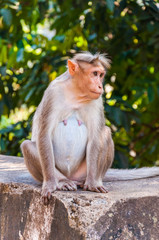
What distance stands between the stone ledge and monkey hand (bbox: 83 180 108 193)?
0.38 feet

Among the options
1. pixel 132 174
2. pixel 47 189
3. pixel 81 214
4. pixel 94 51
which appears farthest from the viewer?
pixel 94 51

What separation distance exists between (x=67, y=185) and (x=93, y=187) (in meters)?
0.27

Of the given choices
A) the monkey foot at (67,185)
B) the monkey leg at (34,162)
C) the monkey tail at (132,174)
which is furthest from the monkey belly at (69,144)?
the monkey tail at (132,174)

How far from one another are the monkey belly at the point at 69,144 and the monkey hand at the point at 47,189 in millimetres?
484

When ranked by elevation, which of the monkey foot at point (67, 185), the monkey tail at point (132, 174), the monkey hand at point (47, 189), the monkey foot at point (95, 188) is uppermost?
the monkey hand at point (47, 189)

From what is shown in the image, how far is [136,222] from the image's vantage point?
385 centimetres

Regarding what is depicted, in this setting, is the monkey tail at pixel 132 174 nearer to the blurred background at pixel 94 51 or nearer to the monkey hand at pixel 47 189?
the monkey hand at pixel 47 189

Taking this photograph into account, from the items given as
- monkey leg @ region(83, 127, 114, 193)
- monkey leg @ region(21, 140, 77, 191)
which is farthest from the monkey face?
monkey leg @ region(21, 140, 77, 191)

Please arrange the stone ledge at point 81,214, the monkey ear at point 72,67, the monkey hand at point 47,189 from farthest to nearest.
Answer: the monkey ear at point 72,67 < the monkey hand at point 47,189 < the stone ledge at point 81,214

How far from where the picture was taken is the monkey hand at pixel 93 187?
4.45m

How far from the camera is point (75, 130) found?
4.85m

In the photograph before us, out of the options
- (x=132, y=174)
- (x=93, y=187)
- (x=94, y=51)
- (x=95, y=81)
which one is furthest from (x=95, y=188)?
(x=94, y=51)

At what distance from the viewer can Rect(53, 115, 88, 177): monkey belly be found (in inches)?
191

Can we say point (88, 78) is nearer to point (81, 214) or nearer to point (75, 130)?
point (75, 130)
